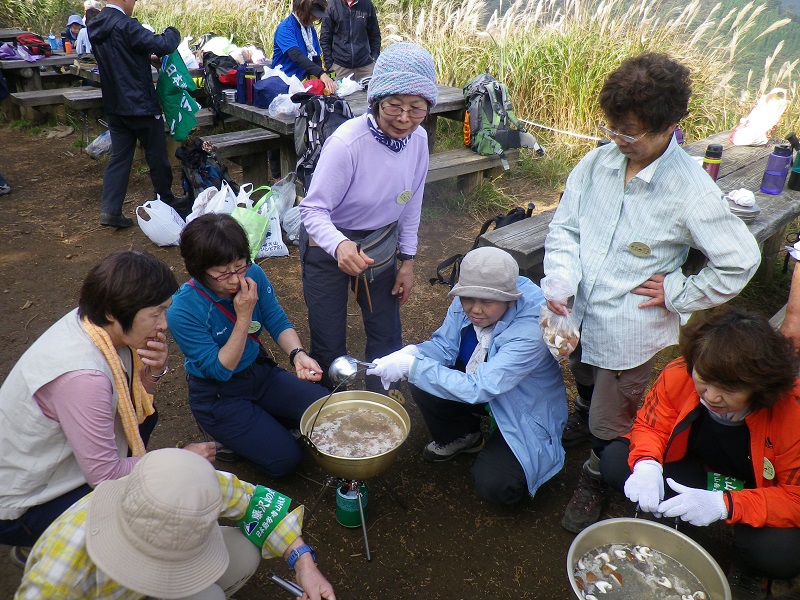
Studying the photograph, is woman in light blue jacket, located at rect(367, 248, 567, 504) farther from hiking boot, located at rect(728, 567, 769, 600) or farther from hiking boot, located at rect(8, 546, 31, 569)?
hiking boot, located at rect(8, 546, 31, 569)

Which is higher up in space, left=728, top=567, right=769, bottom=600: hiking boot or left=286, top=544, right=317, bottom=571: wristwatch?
left=286, top=544, right=317, bottom=571: wristwatch

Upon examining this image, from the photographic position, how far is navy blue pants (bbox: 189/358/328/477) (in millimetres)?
2912

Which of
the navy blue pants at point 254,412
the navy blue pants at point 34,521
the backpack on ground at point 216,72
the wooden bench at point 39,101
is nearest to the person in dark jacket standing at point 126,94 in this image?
the backpack on ground at point 216,72

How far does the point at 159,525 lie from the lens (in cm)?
152

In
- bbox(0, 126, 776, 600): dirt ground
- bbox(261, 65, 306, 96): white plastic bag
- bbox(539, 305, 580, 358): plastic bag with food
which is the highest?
bbox(261, 65, 306, 96): white plastic bag

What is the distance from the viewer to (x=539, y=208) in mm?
6254

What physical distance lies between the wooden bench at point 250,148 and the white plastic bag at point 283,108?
1.28ft

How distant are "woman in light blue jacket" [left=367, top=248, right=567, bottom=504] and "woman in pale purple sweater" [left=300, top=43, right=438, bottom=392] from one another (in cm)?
41

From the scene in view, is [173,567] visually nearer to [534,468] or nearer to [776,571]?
[534,468]

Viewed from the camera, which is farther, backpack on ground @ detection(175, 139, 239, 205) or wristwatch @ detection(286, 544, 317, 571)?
backpack on ground @ detection(175, 139, 239, 205)

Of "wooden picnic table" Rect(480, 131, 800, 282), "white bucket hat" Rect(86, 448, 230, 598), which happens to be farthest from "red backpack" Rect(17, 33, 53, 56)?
"white bucket hat" Rect(86, 448, 230, 598)

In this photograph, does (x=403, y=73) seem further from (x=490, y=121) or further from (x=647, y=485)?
(x=490, y=121)

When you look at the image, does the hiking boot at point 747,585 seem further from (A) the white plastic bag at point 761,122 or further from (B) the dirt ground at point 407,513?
(A) the white plastic bag at point 761,122

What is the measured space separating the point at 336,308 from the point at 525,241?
123cm
